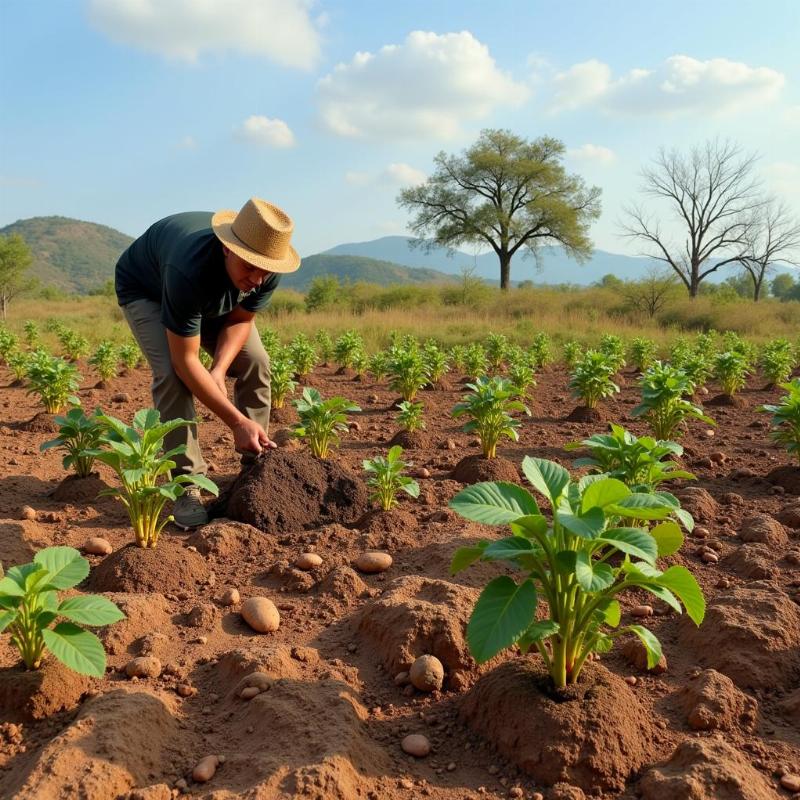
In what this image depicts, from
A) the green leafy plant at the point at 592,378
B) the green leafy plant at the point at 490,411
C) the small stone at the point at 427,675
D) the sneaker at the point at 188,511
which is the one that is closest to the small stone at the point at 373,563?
the small stone at the point at 427,675

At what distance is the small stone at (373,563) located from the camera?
3500 mm

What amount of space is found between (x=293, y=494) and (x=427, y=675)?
1917 millimetres

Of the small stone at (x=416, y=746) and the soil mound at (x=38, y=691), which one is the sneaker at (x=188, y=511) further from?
the small stone at (x=416, y=746)

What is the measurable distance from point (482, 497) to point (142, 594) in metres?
1.80

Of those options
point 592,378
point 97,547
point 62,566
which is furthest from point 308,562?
point 592,378

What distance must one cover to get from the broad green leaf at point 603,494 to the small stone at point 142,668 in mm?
1713

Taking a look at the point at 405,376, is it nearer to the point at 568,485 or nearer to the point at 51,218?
the point at 568,485

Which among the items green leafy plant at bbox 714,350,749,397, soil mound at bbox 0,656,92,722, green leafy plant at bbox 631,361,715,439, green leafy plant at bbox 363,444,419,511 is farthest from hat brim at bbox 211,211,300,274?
green leafy plant at bbox 714,350,749,397

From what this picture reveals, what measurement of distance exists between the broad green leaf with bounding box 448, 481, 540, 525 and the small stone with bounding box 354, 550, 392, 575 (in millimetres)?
1435

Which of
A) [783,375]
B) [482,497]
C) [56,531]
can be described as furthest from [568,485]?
[783,375]

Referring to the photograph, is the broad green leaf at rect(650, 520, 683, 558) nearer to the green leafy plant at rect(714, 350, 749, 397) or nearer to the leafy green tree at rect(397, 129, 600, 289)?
the green leafy plant at rect(714, 350, 749, 397)

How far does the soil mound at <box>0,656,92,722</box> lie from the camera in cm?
227

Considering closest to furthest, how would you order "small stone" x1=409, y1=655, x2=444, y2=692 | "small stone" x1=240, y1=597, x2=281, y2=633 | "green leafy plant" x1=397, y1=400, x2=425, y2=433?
"small stone" x1=409, y1=655, x2=444, y2=692, "small stone" x1=240, y1=597, x2=281, y2=633, "green leafy plant" x1=397, y1=400, x2=425, y2=433

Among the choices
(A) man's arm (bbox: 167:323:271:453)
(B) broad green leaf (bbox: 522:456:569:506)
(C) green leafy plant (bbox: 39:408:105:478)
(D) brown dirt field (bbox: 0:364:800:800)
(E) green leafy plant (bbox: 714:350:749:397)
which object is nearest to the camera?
(D) brown dirt field (bbox: 0:364:800:800)
